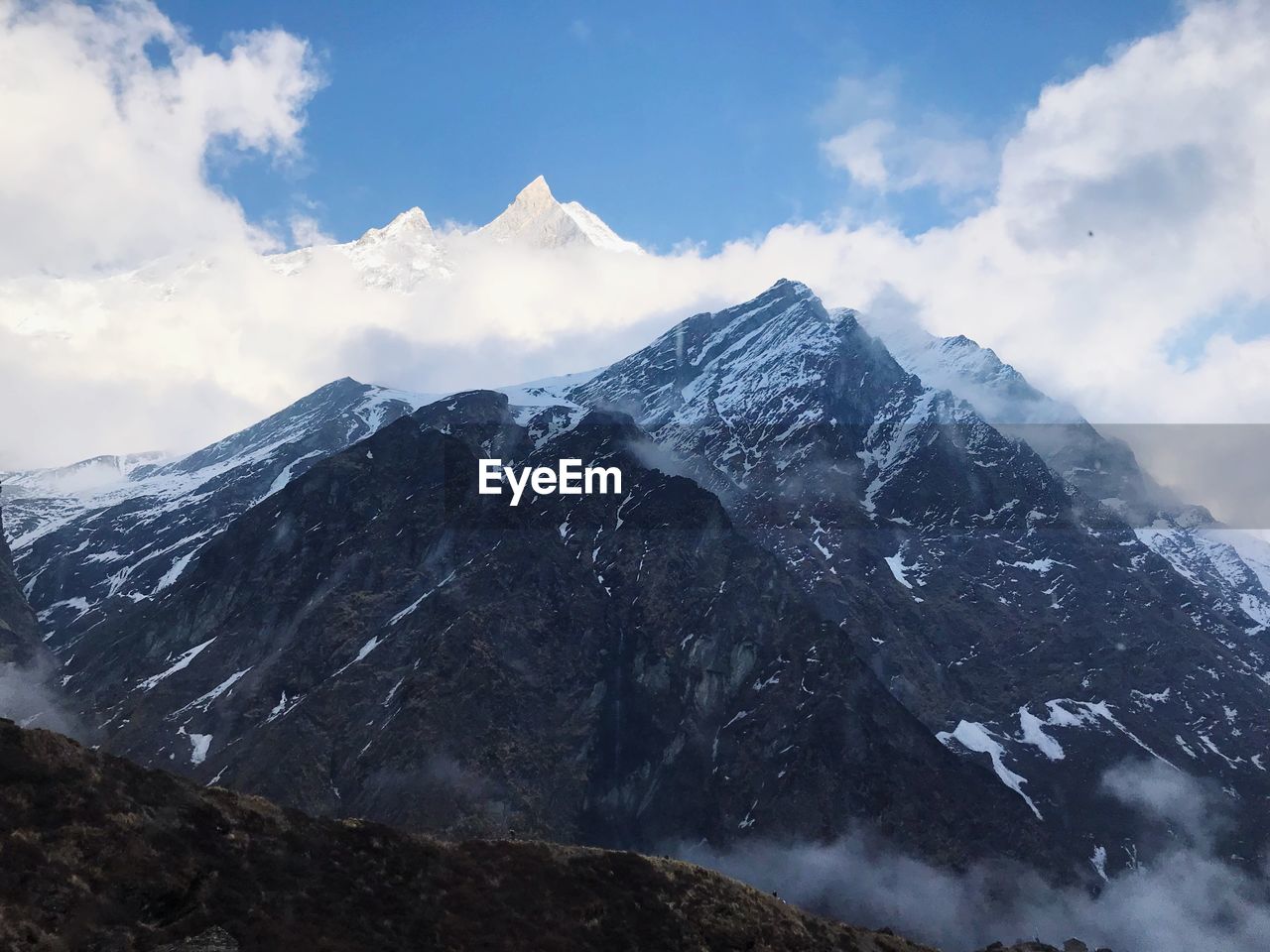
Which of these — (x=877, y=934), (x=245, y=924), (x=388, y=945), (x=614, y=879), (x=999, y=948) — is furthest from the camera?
(x=999, y=948)

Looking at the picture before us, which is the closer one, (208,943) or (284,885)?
(208,943)

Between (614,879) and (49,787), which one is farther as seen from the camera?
(614,879)

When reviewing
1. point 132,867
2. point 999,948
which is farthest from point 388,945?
point 999,948

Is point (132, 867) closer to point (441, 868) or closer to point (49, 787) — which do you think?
point (49, 787)

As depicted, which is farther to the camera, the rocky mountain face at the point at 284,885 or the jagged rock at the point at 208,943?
the rocky mountain face at the point at 284,885

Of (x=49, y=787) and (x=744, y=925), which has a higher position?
(x=49, y=787)

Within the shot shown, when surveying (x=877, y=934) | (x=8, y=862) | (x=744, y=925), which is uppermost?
(x=8, y=862)

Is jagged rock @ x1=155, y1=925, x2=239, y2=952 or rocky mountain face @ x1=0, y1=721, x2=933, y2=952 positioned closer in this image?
jagged rock @ x1=155, y1=925, x2=239, y2=952

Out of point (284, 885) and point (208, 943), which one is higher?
point (284, 885)
